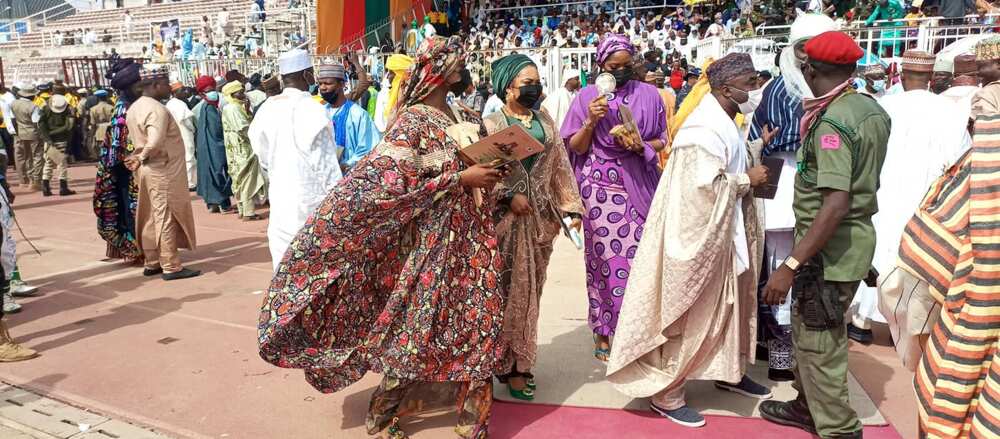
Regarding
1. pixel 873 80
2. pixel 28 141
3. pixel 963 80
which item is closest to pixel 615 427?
pixel 963 80

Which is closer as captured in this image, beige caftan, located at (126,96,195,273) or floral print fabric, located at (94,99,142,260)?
beige caftan, located at (126,96,195,273)

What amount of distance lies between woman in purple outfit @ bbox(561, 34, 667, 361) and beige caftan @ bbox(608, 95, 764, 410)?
0.55 meters

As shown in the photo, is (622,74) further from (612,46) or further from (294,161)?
(294,161)

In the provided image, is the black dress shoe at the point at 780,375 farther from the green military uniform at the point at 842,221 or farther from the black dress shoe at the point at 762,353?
the green military uniform at the point at 842,221

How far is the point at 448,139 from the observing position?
3.20 meters

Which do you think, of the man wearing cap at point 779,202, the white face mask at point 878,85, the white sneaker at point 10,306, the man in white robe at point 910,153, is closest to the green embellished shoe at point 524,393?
the man wearing cap at point 779,202

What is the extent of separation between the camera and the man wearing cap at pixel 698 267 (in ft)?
10.6

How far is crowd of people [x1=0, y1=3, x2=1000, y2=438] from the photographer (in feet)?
6.88

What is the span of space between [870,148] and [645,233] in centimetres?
106

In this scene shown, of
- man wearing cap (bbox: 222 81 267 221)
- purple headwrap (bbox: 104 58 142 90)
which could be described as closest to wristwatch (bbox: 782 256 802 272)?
purple headwrap (bbox: 104 58 142 90)

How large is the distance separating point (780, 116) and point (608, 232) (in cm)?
108

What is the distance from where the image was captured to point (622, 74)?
13.2 feet

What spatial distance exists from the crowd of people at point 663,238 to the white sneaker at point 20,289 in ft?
5.32

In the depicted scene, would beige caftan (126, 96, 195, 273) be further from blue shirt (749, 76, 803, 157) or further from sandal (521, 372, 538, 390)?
blue shirt (749, 76, 803, 157)
